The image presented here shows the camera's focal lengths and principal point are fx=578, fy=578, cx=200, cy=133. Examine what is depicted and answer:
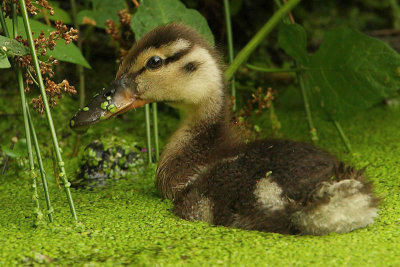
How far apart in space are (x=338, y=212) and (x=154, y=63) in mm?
1002

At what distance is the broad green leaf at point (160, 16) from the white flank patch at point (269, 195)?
1.05m

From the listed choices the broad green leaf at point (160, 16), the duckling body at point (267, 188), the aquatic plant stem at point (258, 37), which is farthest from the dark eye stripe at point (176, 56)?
the aquatic plant stem at point (258, 37)

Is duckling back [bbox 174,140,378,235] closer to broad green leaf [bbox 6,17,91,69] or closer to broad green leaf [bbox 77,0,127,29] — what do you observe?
broad green leaf [bbox 6,17,91,69]

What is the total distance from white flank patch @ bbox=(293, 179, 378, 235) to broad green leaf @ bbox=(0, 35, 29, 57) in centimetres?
113

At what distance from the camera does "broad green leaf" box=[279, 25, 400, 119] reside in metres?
2.86

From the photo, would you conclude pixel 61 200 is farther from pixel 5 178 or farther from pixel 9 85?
pixel 9 85

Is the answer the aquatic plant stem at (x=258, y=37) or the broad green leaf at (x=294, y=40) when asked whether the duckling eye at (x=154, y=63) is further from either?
the broad green leaf at (x=294, y=40)

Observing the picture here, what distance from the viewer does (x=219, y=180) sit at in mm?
2268

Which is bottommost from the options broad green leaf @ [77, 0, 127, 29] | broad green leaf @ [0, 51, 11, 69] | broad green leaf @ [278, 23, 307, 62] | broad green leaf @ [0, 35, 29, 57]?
broad green leaf @ [278, 23, 307, 62]

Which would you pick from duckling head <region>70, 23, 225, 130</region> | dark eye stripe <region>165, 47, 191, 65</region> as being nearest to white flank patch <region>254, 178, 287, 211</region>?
duckling head <region>70, 23, 225, 130</region>

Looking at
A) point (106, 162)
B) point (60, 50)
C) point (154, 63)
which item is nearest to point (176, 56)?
point (154, 63)

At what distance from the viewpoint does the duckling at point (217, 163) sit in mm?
2059

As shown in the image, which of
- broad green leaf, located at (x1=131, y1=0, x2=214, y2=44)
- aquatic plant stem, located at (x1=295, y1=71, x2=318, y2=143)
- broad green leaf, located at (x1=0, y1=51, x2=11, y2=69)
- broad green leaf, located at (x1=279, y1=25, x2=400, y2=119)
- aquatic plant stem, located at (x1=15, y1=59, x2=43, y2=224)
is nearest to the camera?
broad green leaf, located at (x1=0, y1=51, x2=11, y2=69)

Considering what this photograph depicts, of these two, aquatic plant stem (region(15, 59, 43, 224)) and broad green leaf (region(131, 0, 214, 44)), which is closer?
aquatic plant stem (region(15, 59, 43, 224))
